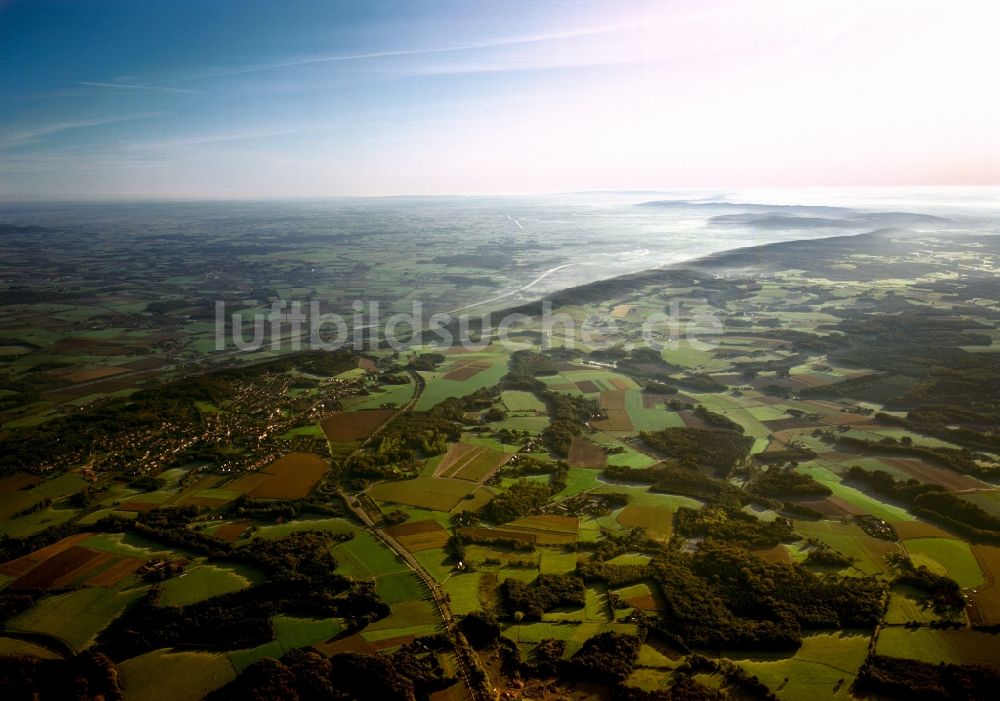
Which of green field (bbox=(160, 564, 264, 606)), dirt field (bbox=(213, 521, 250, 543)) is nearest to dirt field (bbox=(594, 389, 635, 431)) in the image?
dirt field (bbox=(213, 521, 250, 543))

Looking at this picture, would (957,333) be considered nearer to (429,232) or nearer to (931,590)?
(931,590)

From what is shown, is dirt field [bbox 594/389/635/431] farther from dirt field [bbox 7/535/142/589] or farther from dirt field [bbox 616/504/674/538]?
dirt field [bbox 7/535/142/589]

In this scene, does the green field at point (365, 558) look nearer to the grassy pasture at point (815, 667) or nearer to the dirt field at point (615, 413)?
the grassy pasture at point (815, 667)

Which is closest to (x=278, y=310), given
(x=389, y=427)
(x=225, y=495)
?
(x=389, y=427)

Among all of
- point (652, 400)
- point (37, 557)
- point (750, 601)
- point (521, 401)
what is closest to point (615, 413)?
point (652, 400)

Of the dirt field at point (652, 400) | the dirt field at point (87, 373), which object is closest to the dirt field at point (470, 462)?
the dirt field at point (652, 400)
